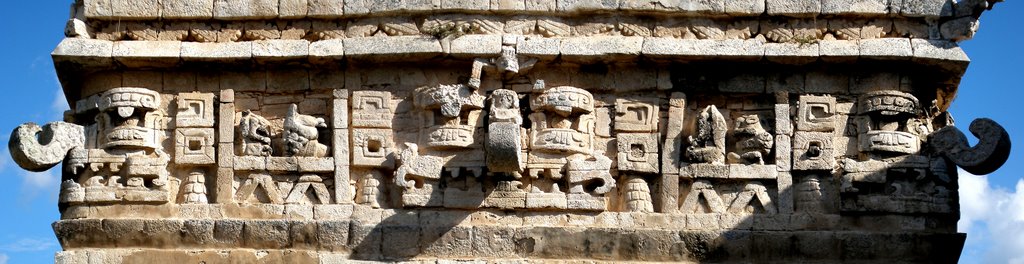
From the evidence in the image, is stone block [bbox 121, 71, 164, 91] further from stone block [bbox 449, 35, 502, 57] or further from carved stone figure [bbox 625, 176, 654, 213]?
carved stone figure [bbox 625, 176, 654, 213]

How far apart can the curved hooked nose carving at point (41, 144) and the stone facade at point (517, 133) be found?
2 centimetres

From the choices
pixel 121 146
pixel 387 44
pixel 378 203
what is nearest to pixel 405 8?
pixel 387 44

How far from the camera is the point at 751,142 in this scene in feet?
59.1

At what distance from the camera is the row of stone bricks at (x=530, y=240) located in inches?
695

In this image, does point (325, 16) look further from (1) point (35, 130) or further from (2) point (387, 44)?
(1) point (35, 130)

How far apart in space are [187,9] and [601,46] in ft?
12.9

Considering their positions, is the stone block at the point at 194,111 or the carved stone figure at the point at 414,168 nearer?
the carved stone figure at the point at 414,168

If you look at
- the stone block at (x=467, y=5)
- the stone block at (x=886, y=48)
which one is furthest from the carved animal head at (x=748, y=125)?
the stone block at (x=467, y=5)

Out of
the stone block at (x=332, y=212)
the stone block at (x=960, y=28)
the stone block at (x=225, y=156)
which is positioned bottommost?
the stone block at (x=332, y=212)

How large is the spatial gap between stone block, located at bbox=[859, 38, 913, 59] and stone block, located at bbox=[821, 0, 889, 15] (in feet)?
0.96

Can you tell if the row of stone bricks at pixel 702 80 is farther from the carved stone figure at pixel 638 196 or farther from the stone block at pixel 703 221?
the stone block at pixel 703 221

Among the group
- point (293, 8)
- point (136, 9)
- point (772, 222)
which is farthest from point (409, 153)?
point (772, 222)

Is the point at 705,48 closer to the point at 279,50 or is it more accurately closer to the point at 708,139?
the point at 708,139

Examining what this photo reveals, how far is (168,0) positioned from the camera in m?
18.4
